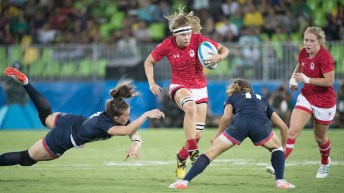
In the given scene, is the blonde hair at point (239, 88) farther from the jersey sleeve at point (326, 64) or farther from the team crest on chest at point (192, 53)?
the team crest on chest at point (192, 53)

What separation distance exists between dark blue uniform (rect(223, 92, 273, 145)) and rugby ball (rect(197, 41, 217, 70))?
191 centimetres

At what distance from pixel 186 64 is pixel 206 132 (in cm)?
1055

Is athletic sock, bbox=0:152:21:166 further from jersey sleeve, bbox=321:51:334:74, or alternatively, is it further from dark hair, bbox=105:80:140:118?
jersey sleeve, bbox=321:51:334:74

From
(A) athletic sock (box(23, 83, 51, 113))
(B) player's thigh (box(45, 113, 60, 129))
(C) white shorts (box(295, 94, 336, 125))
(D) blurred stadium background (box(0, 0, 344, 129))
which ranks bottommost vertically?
(D) blurred stadium background (box(0, 0, 344, 129))

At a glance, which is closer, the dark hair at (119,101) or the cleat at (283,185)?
the cleat at (283,185)

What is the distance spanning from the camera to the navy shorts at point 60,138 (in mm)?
11312

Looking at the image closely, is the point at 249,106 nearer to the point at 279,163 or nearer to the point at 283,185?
the point at 279,163

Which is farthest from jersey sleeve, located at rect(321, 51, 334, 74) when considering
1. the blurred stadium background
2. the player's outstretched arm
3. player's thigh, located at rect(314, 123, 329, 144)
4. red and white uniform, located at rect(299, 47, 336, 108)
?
the blurred stadium background

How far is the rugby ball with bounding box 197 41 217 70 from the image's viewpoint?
12750 mm

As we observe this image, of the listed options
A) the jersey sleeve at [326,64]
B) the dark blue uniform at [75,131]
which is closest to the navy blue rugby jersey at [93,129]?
the dark blue uniform at [75,131]

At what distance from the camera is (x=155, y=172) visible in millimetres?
13211

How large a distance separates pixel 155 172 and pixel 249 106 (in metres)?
2.95

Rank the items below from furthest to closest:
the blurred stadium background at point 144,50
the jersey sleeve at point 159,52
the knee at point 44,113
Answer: the blurred stadium background at point 144,50 < the jersey sleeve at point 159,52 < the knee at point 44,113

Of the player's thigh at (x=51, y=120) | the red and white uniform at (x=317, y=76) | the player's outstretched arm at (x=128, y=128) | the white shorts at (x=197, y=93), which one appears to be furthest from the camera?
the white shorts at (x=197, y=93)
